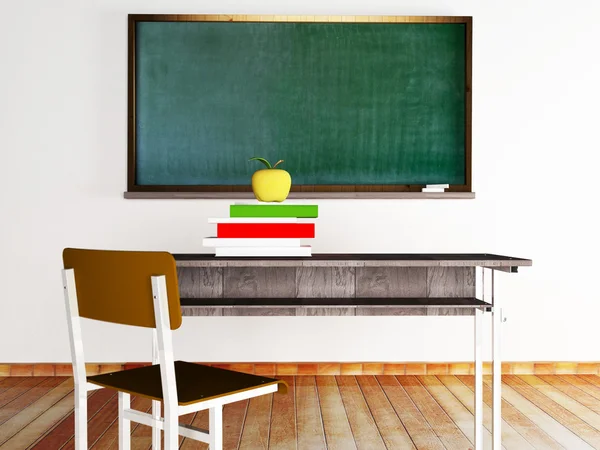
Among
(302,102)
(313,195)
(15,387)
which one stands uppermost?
(302,102)

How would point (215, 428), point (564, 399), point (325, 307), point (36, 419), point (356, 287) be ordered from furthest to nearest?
point (564, 399) → point (36, 419) → point (356, 287) → point (325, 307) → point (215, 428)

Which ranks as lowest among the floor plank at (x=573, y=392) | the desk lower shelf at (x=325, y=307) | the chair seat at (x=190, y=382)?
the floor plank at (x=573, y=392)

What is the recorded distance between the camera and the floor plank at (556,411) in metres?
2.83

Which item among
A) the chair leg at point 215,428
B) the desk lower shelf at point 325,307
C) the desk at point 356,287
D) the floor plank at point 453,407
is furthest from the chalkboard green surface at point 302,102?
the chair leg at point 215,428

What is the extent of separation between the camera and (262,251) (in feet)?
7.39

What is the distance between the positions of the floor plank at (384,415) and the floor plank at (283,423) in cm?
35

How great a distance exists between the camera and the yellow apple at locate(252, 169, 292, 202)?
2385mm

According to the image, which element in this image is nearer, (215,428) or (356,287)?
(215,428)

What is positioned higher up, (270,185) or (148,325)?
(270,185)

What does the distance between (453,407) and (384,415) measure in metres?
0.35

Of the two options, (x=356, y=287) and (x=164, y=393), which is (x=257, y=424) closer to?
(x=356, y=287)

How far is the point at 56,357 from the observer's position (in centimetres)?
385

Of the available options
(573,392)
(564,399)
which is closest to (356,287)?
(564,399)

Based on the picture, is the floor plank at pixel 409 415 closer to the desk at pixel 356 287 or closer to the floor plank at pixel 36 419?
the desk at pixel 356 287
